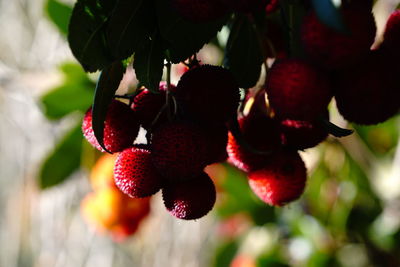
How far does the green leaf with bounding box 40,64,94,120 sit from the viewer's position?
54.5 inches

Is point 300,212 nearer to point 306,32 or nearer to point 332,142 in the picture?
point 332,142

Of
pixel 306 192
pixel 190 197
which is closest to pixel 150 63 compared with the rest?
pixel 190 197

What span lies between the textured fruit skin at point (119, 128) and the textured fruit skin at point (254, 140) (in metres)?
0.13

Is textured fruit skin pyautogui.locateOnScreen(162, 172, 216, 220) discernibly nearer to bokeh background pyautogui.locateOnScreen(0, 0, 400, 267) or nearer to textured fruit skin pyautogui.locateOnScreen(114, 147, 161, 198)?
textured fruit skin pyautogui.locateOnScreen(114, 147, 161, 198)

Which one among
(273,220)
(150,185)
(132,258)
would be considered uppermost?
(150,185)

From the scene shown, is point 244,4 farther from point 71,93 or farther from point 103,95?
point 71,93

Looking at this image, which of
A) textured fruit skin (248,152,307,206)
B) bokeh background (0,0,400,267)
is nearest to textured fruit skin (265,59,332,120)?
textured fruit skin (248,152,307,206)

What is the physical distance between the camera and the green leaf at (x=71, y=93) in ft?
4.54

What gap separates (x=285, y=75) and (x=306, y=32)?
43 millimetres

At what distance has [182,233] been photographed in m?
3.82

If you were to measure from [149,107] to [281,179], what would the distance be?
0.64 feet

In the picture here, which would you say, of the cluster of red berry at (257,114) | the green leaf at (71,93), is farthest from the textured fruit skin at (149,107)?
the green leaf at (71,93)

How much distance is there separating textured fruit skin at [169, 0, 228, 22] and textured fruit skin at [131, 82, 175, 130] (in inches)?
6.1

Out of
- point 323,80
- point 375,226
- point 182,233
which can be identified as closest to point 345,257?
point 375,226
